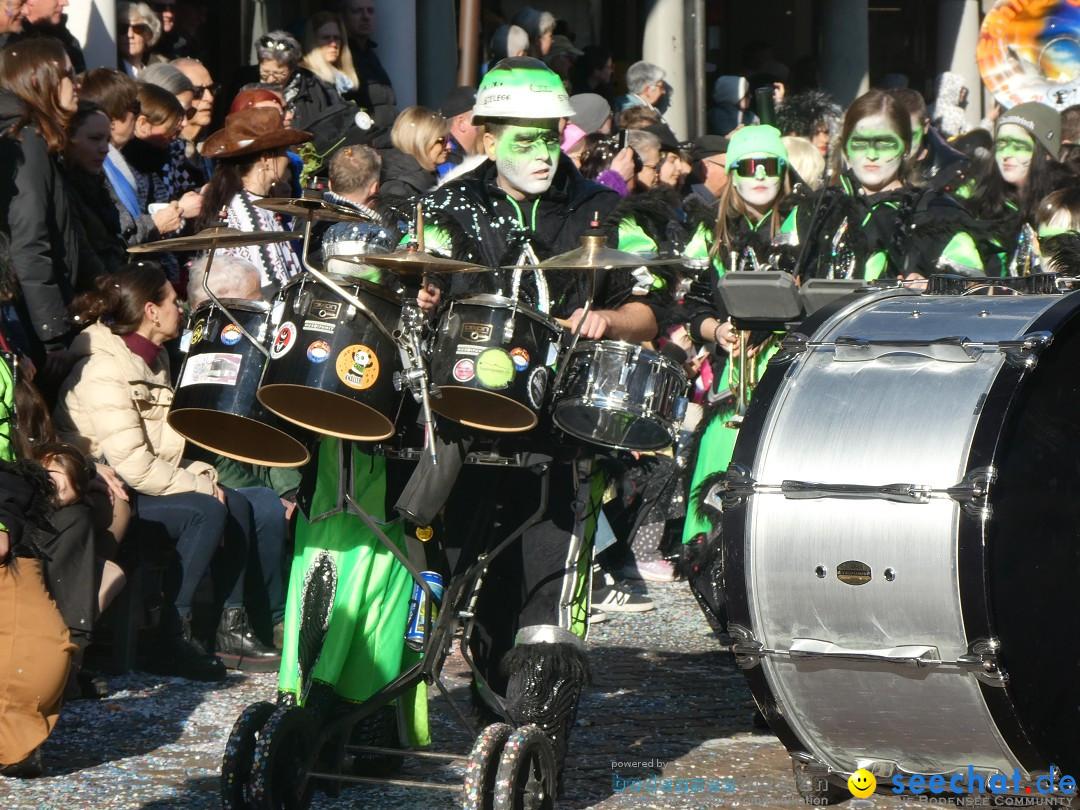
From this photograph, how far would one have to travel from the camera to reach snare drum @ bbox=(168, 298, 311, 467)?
440 centimetres

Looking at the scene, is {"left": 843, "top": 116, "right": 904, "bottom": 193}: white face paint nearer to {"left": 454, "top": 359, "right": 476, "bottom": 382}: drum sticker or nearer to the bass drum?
the bass drum

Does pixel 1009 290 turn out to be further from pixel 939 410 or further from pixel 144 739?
pixel 144 739

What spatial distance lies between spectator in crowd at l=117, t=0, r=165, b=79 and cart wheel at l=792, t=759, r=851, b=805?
5485 millimetres

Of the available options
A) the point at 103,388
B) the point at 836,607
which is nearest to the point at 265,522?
the point at 103,388

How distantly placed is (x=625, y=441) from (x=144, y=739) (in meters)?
1.87

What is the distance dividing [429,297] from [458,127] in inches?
175

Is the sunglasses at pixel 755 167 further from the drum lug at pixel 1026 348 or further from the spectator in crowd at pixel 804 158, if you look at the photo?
the drum lug at pixel 1026 348

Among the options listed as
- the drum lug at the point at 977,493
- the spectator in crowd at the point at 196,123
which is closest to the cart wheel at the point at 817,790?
the drum lug at the point at 977,493

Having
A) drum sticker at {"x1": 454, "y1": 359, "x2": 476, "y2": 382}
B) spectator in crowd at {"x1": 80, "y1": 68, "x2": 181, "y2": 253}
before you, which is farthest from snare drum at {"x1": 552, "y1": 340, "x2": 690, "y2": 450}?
spectator in crowd at {"x1": 80, "y1": 68, "x2": 181, "y2": 253}

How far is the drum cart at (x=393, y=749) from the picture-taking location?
14.2 feet

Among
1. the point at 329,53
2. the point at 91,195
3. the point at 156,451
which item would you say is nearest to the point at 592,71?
the point at 329,53

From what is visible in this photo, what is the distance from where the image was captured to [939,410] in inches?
158

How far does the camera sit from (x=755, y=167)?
21.5 ft

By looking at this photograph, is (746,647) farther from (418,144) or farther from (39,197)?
(418,144)
